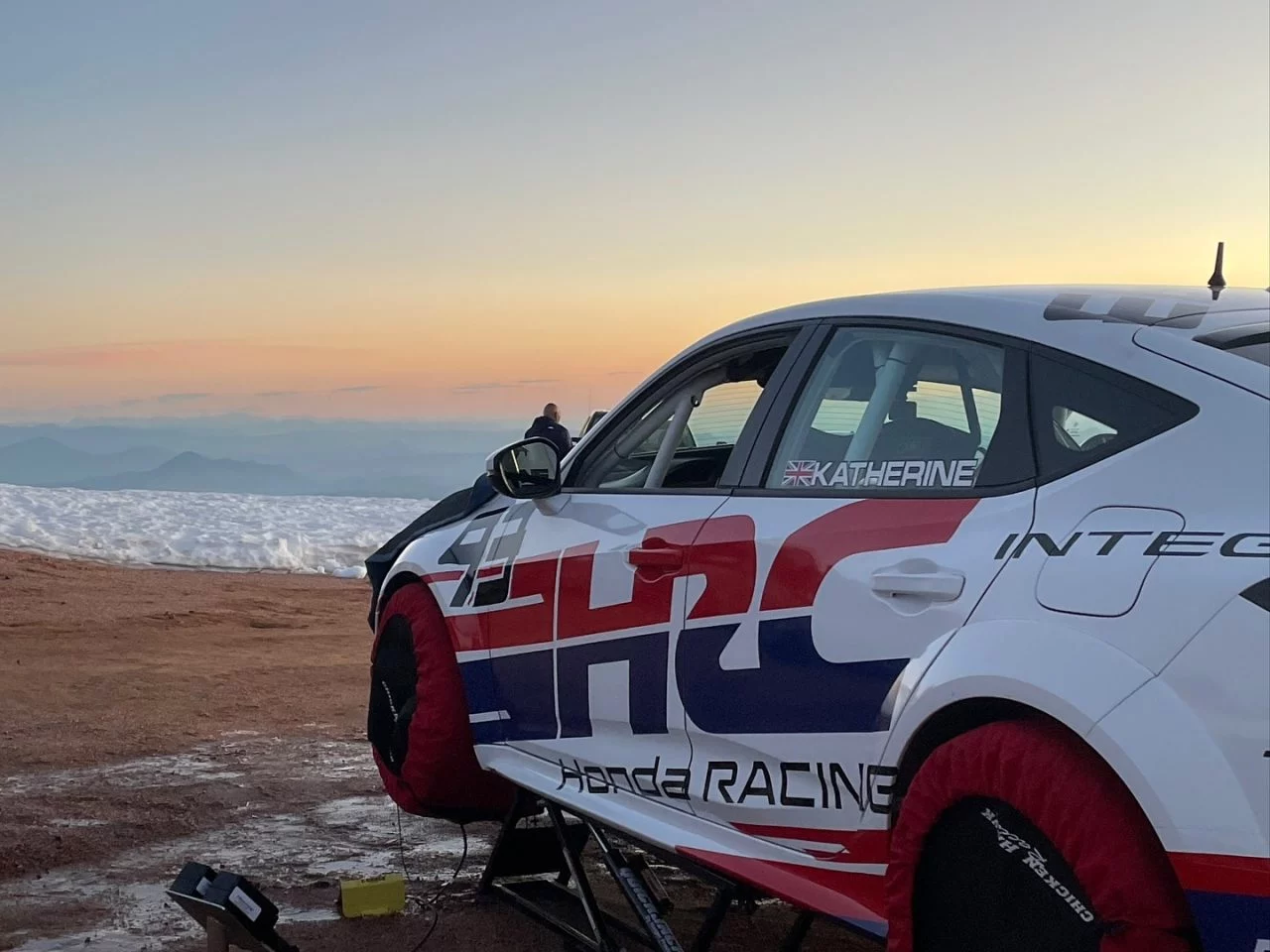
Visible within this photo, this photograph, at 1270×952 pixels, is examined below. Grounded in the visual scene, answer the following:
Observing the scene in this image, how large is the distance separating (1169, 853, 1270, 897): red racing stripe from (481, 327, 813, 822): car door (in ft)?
4.79

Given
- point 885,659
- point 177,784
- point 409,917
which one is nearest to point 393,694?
point 409,917

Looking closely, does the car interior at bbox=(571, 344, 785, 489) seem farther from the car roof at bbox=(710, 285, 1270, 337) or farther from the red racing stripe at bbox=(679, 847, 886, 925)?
the red racing stripe at bbox=(679, 847, 886, 925)

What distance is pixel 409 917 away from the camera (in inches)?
177

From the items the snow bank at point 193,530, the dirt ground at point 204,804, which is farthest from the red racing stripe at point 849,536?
the snow bank at point 193,530

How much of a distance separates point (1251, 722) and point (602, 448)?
244 cm

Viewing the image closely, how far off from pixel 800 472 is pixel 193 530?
20.5 m

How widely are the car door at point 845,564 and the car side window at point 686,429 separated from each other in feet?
0.78

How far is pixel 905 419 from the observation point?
3025mm

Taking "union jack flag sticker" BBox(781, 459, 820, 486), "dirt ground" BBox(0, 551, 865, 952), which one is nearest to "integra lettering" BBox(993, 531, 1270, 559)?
"union jack flag sticker" BBox(781, 459, 820, 486)

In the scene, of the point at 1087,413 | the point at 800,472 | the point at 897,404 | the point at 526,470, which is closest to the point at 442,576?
the point at 526,470

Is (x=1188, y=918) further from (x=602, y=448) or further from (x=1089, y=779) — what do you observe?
(x=602, y=448)

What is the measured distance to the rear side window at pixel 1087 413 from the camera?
240 cm

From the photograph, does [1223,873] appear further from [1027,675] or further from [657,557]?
[657,557]

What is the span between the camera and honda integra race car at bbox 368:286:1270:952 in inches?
82.7
